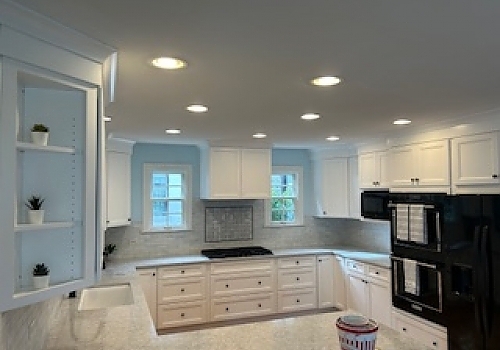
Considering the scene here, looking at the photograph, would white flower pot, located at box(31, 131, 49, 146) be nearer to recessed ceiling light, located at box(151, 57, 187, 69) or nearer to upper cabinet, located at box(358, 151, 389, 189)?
recessed ceiling light, located at box(151, 57, 187, 69)

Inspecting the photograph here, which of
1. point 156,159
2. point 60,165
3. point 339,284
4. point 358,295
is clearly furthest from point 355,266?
point 60,165

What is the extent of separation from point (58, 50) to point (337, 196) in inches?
187

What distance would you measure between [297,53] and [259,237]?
14.5ft

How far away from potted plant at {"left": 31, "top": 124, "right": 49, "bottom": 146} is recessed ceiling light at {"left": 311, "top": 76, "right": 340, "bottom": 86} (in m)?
1.34

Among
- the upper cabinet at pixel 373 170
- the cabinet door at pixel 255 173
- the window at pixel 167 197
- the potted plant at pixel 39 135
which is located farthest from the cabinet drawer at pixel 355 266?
the potted plant at pixel 39 135

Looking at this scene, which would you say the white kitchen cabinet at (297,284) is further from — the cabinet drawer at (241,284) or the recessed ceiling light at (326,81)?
the recessed ceiling light at (326,81)

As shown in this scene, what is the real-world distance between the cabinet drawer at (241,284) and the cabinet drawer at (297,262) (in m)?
0.23

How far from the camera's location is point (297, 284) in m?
5.43

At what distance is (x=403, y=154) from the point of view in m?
4.14

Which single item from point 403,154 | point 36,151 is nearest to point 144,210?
point 403,154

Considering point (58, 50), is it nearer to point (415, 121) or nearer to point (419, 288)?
point (415, 121)

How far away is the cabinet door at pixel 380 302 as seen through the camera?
14.4 feet

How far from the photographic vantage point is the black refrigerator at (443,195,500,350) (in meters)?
2.88

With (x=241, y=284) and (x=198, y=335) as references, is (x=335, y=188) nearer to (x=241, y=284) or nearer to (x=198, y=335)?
(x=241, y=284)
